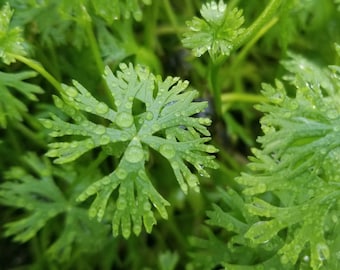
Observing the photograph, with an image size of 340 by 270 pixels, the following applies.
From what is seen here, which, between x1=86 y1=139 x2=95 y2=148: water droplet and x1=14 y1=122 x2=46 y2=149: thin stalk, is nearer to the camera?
x1=86 y1=139 x2=95 y2=148: water droplet

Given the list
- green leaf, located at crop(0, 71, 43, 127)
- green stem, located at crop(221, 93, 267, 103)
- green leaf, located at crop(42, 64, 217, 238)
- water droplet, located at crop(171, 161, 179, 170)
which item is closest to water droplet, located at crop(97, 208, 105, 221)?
green leaf, located at crop(42, 64, 217, 238)

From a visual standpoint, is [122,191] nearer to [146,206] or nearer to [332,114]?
[146,206]

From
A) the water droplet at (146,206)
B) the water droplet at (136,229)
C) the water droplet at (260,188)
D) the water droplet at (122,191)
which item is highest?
the water droplet at (122,191)

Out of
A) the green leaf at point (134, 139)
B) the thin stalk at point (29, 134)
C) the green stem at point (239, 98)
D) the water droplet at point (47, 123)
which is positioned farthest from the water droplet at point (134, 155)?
the green stem at point (239, 98)

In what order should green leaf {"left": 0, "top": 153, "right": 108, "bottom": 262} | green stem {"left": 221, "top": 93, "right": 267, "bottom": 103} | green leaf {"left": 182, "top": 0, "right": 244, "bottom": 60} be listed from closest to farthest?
green leaf {"left": 182, "top": 0, "right": 244, "bottom": 60} < green leaf {"left": 0, "top": 153, "right": 108, "bottom": 262} < green stem {"left": 221, "top": 93, "right": 267, "bottom": 103}

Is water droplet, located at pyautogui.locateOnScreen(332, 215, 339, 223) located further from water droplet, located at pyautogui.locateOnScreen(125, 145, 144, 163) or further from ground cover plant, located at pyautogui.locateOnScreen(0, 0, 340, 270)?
water droplet, located at pyautogui.locateOnScreen(125, 145, 144, 163)

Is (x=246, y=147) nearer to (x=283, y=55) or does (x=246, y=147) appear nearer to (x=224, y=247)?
(x=283, y=55)

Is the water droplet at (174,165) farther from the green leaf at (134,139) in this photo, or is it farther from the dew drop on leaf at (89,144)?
the dew drop on leaf at (89,144)

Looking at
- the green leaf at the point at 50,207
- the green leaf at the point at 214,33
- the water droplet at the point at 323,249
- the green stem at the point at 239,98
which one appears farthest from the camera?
the green stem at the point at 239,98
